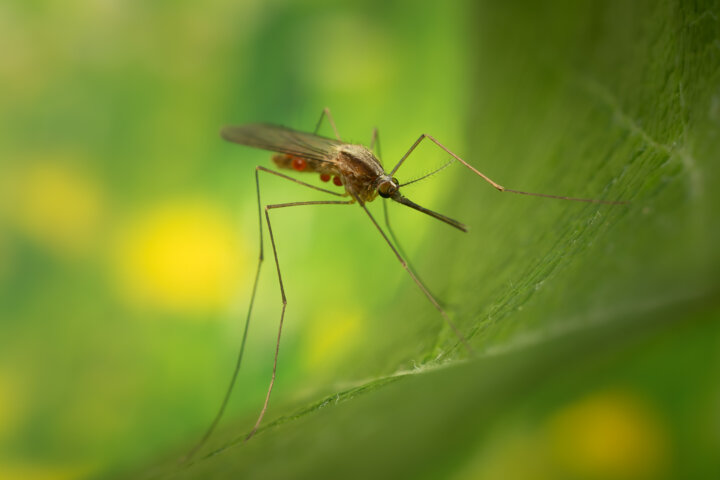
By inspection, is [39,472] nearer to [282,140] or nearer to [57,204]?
[57,204]

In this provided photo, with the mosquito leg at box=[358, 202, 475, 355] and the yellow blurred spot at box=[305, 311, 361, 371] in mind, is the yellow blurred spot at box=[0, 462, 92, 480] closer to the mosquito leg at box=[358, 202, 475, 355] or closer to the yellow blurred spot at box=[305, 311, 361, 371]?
the yellow blurred spot at box=[305, 311, 361, 371]

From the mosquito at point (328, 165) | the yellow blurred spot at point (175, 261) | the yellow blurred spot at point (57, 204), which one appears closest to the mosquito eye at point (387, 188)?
the mosquito at point (328, 165)

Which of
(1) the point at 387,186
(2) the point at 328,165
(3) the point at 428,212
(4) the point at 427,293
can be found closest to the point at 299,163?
(2) the point at 328,165

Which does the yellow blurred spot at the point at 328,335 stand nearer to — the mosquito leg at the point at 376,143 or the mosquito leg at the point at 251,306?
the mosquito leg at the point at 251,306

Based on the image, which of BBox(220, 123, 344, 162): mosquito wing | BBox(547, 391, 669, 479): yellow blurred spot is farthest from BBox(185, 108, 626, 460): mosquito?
BBox(547, 391, 669, 479): yellow blurred spot

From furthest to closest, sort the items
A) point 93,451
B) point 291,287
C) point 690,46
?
point 291,287
point 93,451
point 690,46

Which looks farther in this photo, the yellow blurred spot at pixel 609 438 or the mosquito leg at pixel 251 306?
the mosquito leg at pixel 251 306

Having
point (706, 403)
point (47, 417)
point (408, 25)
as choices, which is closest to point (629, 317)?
point (706, 403)

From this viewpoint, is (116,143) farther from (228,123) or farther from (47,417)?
(47,417)

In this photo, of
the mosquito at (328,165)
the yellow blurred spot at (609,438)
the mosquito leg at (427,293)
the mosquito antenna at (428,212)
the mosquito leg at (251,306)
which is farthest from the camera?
the mosquito at (328,165)
